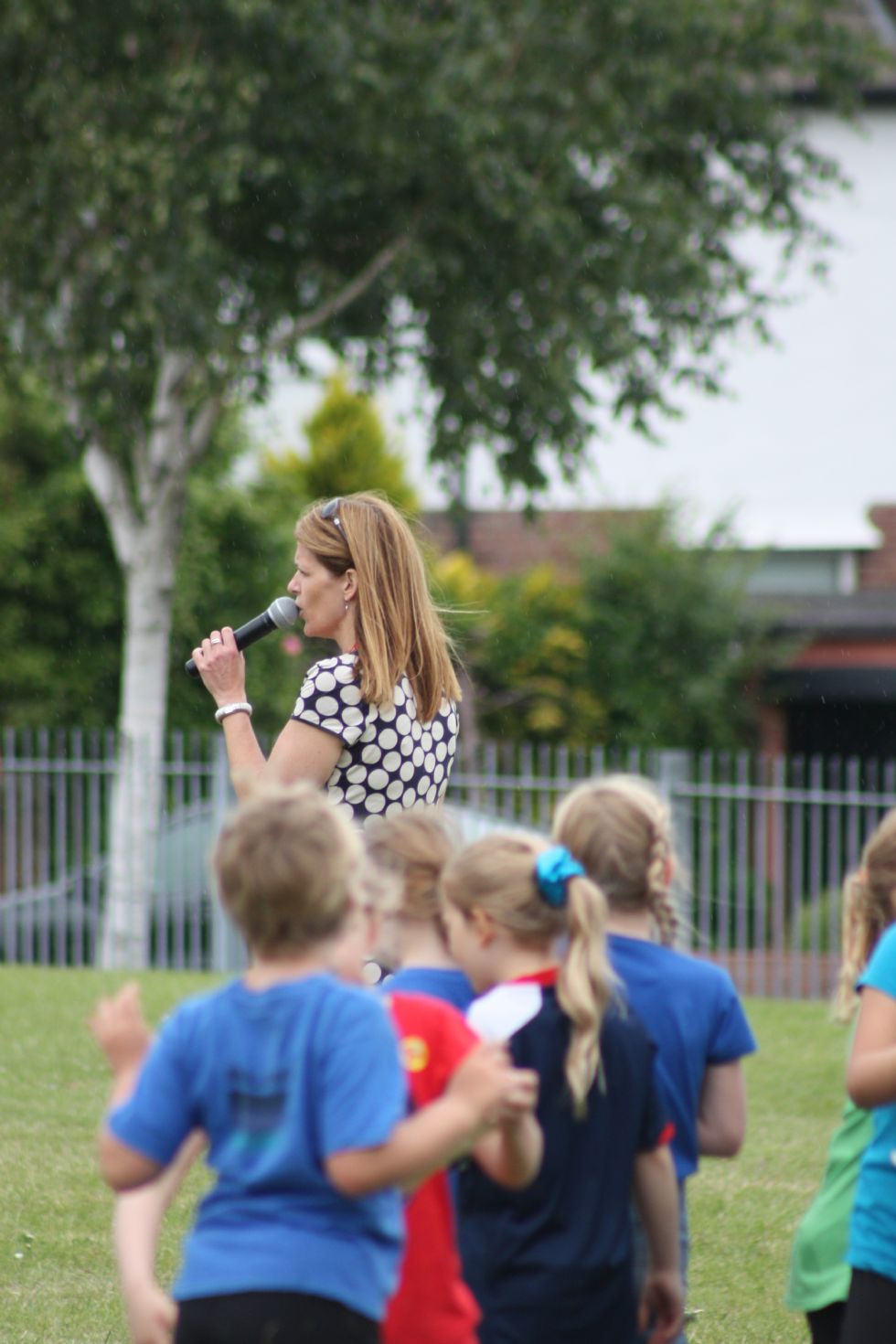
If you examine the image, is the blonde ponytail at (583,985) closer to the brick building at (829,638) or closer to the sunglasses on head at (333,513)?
the sunglasses on head at (333,513)

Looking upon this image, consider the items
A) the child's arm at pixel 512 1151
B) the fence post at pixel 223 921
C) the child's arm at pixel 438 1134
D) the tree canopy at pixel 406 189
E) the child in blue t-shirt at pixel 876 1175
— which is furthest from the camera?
the fence post at pixel 223 921

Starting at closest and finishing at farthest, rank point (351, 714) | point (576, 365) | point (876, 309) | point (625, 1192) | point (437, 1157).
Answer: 1. point (437, 1157)
2. point (625, 1192)
3. point (351, 714)
4. point (576, 365)
5. point (876, 309)

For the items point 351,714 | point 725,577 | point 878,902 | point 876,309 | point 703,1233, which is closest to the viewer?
point 878,902

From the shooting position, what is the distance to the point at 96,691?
17.0 m

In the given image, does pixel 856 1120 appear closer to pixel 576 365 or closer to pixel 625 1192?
pixel 625 1192

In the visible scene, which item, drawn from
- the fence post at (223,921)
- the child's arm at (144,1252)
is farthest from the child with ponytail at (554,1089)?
the fence post at (223,921)

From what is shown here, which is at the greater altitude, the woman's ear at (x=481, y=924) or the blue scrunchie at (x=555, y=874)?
the blue scrunchie at (x=555, y=874)

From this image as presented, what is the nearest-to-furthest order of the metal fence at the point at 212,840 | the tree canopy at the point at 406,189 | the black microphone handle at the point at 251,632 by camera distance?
the black microphone handle at the point at 251,632, the tree canopy at the point at 406,189, the metal fence at the point at 212,840

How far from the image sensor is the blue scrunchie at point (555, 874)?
263 centimetres

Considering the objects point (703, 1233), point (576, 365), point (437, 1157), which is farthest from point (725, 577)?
point (437, 1157)

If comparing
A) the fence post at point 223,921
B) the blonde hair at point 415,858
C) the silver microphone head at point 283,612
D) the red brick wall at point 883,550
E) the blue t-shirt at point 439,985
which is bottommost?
the fence post at point 223,921

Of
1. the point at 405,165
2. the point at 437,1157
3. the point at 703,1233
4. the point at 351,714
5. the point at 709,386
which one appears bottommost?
the point at 703,1233

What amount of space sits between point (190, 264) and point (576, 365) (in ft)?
10.6

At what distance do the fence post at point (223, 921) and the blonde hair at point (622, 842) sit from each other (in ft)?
33.8
